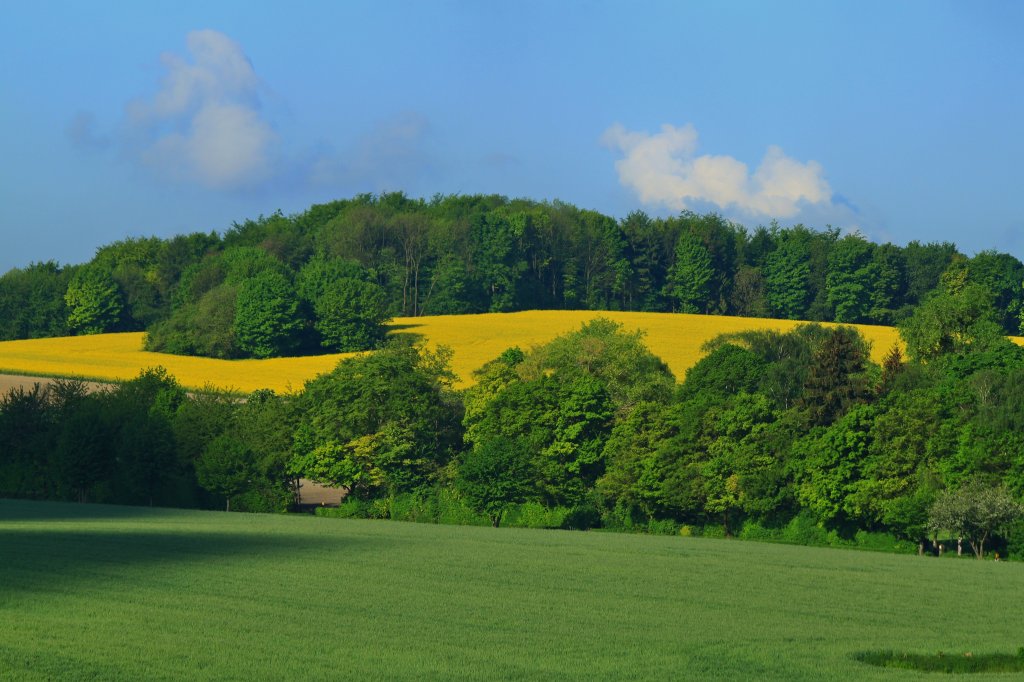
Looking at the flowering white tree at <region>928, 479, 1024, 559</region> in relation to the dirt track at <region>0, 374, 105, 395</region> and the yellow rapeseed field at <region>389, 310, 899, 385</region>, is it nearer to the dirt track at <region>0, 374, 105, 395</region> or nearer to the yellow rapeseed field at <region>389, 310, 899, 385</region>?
the yellow rapeseed field at <region>389, 310, 899, 385</region>

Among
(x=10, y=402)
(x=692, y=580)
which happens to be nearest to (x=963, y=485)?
(x=692, y=580)

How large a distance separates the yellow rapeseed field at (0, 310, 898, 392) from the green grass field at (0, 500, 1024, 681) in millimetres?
66424

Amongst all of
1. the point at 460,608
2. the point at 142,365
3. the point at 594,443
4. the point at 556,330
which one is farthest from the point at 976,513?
the point at 142,365

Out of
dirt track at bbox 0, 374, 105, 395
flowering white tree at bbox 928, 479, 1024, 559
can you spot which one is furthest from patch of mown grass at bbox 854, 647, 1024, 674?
dirt track at bbox 0, 374, 105, 395

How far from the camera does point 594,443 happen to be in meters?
97.2

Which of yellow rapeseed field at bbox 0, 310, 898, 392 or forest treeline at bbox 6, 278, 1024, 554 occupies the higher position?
yellow rapeseed field at bbox 0, 310, 898, 392

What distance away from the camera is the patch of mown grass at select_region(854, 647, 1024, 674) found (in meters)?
33.7

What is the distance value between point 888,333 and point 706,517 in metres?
79.7

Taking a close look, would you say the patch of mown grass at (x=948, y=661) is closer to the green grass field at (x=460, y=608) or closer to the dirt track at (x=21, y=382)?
the green grass field at (x=460, y=608)

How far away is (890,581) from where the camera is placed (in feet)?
178

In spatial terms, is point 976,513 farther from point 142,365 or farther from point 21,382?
point 142,365

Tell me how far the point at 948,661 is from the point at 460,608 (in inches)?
569

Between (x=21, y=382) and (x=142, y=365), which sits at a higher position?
(x=142, y=365)

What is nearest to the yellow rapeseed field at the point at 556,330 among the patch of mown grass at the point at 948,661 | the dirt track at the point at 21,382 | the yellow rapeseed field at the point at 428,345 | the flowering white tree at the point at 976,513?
the yellow rapeseed field at the point at 428,345
